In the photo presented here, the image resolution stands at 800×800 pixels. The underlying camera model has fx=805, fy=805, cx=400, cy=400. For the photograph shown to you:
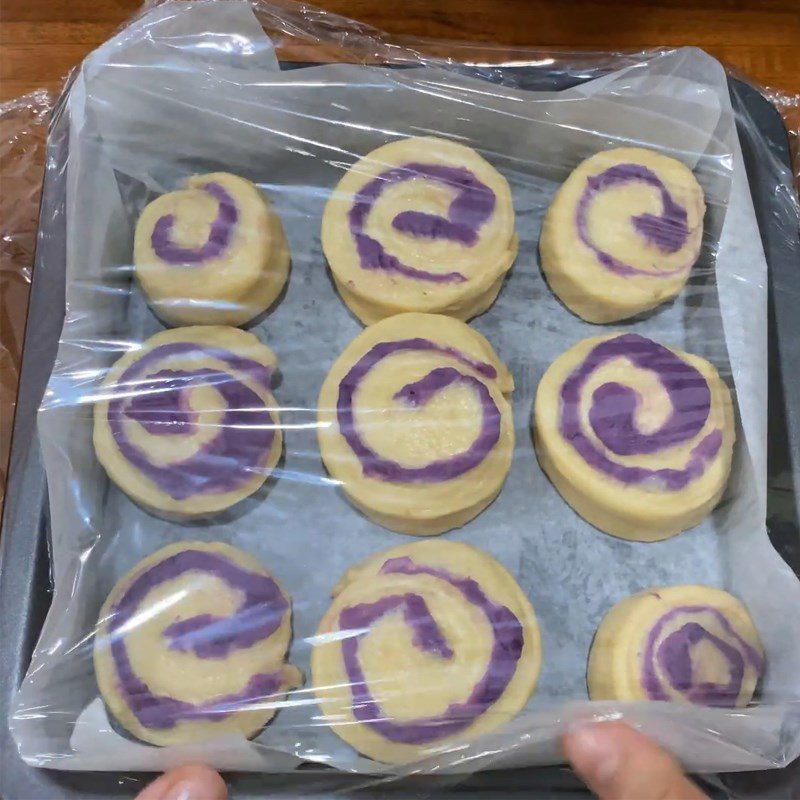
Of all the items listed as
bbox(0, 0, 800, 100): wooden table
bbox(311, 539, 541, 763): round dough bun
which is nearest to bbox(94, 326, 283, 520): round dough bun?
bbox(311, 539, 541, 763): round dough bun

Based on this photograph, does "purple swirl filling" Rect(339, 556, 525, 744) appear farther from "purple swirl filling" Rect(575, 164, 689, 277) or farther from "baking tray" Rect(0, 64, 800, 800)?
"purple swirl filling" Rect(575, 164, 689, 277)

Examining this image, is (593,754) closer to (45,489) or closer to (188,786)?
(188,786)

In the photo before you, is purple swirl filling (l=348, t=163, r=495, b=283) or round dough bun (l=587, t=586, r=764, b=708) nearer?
round dough bun (l=587, t=586, r=764, b=708)

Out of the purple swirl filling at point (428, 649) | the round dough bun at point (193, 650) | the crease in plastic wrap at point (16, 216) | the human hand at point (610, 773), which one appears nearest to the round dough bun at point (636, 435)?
the purple swirl filling at point (428, 649)

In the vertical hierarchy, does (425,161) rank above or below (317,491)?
above

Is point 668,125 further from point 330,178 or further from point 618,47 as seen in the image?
point 330,178

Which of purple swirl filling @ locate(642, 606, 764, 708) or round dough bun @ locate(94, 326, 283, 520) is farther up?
round dough bun @ locate(94, 326, 283, 520)

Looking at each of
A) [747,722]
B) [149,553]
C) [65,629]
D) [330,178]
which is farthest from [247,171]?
[747,722]

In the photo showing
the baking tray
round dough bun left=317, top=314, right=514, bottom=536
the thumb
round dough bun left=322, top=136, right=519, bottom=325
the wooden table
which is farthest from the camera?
the wooden table
